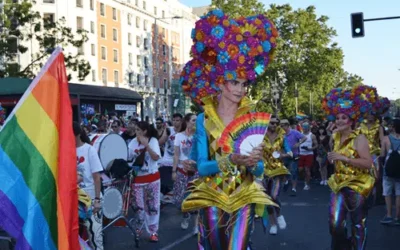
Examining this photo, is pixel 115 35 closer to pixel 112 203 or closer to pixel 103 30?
pixel 103 30

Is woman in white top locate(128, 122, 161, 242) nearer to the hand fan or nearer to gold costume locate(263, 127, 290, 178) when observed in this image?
gold costume locate(263, 127, 290, 178)

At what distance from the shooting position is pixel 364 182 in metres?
6.34

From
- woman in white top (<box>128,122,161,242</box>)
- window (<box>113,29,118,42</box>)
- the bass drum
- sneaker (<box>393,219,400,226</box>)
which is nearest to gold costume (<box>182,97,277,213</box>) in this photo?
the bass drum

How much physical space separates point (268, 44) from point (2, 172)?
7.54 ft

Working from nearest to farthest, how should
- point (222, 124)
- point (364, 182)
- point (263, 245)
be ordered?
point (222, 124) → point (364, 182) → point (263, 245)

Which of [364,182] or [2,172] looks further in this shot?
[364,182]

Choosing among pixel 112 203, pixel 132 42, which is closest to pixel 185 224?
pixel 112 203

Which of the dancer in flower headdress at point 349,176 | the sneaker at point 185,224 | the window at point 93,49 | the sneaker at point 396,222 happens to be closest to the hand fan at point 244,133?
the dancer in flower headdress at point 349,176

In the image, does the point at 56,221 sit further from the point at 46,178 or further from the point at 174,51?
the point at 174,51

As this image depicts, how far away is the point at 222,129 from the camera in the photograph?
15.0 feet

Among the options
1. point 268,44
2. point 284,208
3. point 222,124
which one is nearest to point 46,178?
point 222,124

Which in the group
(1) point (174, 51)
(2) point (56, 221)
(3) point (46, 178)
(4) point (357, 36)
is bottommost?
(2) point (56, 221)

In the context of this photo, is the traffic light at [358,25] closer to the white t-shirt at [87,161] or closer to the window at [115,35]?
the white t-shirt at [87,161]

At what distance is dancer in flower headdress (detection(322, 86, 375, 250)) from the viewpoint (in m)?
6.24
